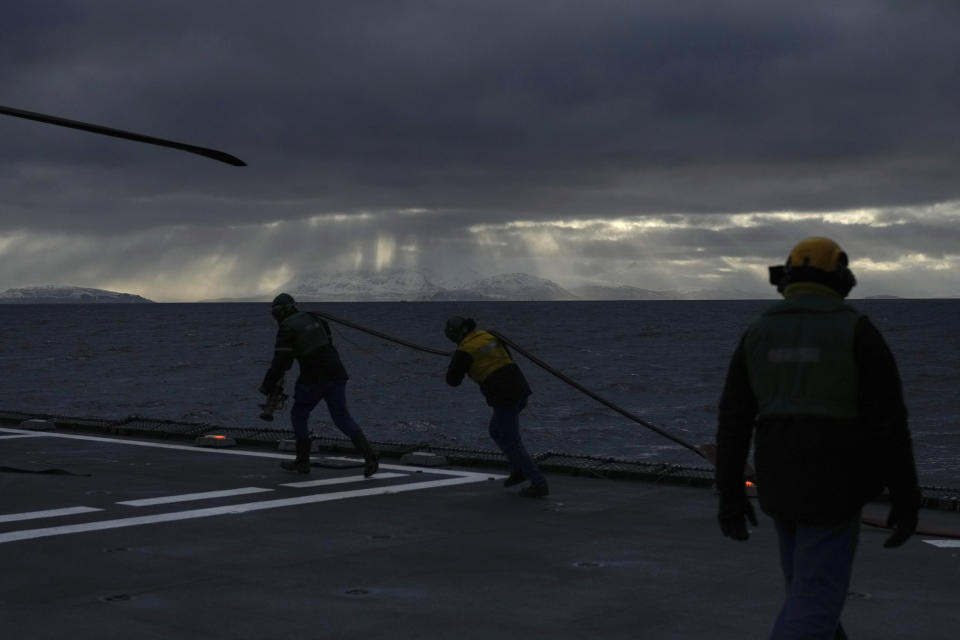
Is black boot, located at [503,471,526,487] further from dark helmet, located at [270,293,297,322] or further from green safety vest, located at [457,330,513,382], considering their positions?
dark helmet, located at [270,293,297,322]

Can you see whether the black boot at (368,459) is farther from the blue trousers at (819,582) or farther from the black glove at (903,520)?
the black glove at (903,520)

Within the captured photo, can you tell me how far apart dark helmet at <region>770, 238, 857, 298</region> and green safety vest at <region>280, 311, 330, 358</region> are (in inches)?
307

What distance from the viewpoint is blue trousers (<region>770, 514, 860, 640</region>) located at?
383 cm

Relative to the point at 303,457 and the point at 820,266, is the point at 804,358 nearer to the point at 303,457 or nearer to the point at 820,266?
the point at 820,266

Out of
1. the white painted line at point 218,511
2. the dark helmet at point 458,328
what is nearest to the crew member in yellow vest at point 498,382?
the dark helmet at point 458,328

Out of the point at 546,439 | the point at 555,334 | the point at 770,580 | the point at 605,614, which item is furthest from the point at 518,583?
the point at 555,334

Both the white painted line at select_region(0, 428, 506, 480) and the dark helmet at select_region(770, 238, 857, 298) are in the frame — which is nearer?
the dark helmet at select_region(770, 238, 857, 298)

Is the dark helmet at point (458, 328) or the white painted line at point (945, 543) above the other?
the dark helmet at point (458, 328)

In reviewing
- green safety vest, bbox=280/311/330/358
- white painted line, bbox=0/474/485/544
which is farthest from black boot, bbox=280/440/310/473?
white painted line, bbox=0/474/485/544

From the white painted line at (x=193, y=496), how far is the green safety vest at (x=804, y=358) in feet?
21.9

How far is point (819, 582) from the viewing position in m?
3.85

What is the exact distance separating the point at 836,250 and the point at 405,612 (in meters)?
3.03

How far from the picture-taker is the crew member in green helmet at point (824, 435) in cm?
380

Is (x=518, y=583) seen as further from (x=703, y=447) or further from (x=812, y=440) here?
(x=812, y=440)
